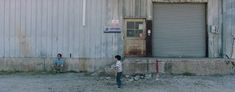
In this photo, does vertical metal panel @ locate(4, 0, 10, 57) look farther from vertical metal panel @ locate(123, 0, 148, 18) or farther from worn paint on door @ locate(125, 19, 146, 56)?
worn paint on door @ locate(125, 19, 146, 56)

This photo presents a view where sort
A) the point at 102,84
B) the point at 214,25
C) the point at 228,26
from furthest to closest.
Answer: the point at 214,25, the point at 228,26, the point at 102,84

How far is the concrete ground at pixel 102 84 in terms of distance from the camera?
15.1 m

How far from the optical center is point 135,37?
20.5m

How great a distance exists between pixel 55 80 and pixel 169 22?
654cm

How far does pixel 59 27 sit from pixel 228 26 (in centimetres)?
783

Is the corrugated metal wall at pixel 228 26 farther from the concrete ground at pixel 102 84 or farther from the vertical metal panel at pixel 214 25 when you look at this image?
the concrete ground at pixel 102 84

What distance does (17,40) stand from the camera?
20297 mm

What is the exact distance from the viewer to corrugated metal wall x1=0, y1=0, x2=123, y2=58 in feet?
66.1

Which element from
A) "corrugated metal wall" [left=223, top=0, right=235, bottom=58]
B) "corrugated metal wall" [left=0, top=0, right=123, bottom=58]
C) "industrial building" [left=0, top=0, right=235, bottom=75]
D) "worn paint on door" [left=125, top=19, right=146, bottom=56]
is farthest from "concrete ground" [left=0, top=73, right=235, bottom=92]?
"worn paint on door" [left=125, top=19, right=146, bottom=56]

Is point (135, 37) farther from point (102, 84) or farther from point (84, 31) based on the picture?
point (102, 84)

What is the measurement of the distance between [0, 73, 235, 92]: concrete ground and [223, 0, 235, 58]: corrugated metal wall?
211 centimetres

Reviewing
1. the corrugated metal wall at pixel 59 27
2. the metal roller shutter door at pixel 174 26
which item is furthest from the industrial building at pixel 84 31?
the metal roller shutter door at pixel 174 26

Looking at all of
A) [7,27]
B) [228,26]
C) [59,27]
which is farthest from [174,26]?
[7,27]

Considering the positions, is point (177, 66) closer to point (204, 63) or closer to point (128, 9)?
point (204, 63)
